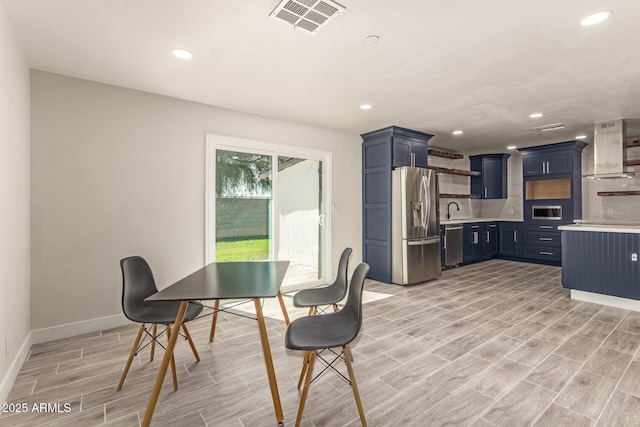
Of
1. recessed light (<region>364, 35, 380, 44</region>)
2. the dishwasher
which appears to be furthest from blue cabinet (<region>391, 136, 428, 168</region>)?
recessed light (<region>364, 35, 380, 44</region>)

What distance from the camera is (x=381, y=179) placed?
529 centimetres

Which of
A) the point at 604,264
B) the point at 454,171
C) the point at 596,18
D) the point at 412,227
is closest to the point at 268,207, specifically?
the point at 412,227

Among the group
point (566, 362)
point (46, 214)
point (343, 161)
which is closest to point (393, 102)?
point (343, 161)

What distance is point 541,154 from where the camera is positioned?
21.5 ft

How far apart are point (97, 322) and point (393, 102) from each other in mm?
4136

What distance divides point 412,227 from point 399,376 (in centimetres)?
299

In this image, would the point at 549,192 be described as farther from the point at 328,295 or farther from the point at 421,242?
the point at 328,295

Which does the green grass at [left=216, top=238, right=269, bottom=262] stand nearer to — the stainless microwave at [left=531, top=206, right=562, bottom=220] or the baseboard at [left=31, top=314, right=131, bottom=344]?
the baseboard at [left=31, top=314, right=131, bottom=344]

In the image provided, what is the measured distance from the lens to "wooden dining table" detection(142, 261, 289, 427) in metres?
1.79

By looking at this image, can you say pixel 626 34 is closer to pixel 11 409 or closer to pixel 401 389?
pixel 401 389

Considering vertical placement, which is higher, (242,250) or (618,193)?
(618,193)

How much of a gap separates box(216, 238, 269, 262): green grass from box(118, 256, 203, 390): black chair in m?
1.47

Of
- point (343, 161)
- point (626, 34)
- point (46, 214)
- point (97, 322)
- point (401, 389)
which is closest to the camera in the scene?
point (401, 389)

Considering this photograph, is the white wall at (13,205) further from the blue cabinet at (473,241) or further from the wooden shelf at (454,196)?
the blue cabinet at (473,241)
